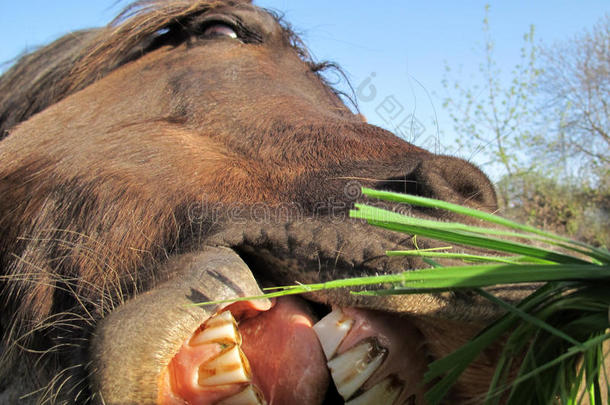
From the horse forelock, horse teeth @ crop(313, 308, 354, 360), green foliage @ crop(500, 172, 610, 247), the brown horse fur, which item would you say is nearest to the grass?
the brown horse fur

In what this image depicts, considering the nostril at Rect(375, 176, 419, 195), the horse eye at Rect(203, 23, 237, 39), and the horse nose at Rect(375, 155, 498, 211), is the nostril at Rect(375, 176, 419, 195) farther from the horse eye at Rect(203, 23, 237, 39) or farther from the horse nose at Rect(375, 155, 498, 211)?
the horse eye at Rect(203, 23, 237, 39)

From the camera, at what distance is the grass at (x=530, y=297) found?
38.6 inches

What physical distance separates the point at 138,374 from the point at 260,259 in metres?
0.45

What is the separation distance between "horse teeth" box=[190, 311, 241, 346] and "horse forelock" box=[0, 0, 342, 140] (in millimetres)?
2246

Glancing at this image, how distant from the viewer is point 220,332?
51.4 inches

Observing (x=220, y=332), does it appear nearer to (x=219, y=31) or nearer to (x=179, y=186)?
(x=179, y=186)

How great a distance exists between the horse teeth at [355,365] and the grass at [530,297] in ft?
0.58

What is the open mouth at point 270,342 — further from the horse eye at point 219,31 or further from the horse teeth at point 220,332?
the horse eye at point 219,31

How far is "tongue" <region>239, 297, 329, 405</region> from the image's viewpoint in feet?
4.22

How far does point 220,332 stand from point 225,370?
4.0 inches

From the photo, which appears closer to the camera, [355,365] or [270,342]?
[355,365]


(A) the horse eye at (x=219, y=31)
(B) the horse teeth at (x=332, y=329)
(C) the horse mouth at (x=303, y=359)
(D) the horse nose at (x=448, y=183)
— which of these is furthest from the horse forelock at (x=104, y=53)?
(B) the horse teeth at (x=332, y=329)

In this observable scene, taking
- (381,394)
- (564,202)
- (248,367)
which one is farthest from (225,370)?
(564,202)

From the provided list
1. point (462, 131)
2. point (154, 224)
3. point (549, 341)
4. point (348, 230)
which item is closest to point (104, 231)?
point (154, 224)
